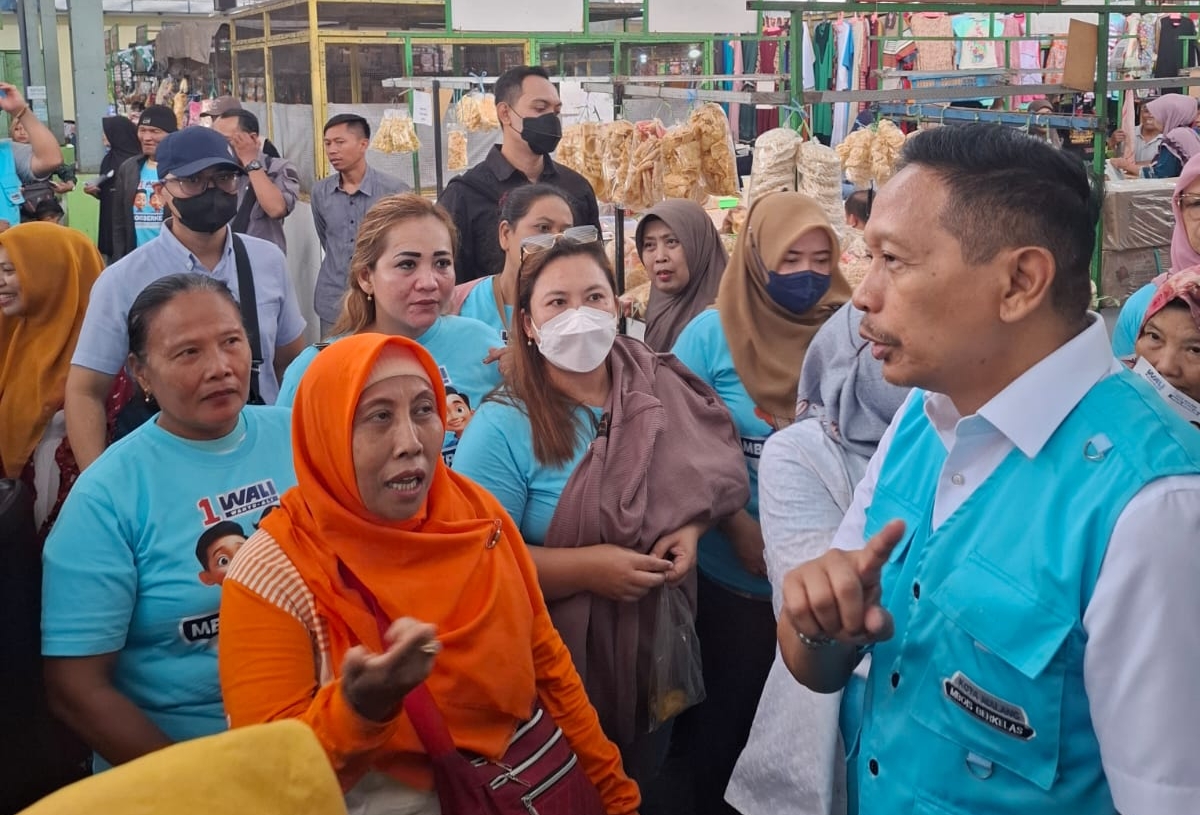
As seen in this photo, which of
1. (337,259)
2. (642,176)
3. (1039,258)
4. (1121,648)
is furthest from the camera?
(337,259)

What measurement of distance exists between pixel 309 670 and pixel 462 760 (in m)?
0.30

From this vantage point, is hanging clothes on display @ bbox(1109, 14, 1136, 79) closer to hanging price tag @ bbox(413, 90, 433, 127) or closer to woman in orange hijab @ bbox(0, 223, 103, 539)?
hanging price tag @ bbox(413, 90, 433, 127)

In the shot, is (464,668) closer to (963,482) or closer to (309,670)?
(309,670)

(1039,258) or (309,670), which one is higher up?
(1039,258)

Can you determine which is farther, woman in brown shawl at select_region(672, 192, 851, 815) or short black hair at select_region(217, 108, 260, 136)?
short black hair at select_region(217, 108, 260, 136)

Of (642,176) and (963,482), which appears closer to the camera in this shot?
(963,482)

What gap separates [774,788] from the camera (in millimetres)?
2018

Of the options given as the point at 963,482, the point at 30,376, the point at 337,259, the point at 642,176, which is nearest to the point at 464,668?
the point at 963,482

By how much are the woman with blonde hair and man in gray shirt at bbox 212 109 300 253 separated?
11.4ft

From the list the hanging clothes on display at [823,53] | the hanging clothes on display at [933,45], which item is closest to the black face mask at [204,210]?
the hanging clothes on display at [823,53]

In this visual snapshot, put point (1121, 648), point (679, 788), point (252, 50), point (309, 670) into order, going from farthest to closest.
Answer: point (252, 50), point (679, 788), point (309, 670), point (1121, 648)

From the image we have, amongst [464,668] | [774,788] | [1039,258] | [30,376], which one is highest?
[1039,258]

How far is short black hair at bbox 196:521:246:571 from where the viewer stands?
231 cm

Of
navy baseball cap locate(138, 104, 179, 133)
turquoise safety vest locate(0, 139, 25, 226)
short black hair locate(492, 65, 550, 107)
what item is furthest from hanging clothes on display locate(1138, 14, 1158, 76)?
turquoise safety vest locate(0, 139, 25, 226)
